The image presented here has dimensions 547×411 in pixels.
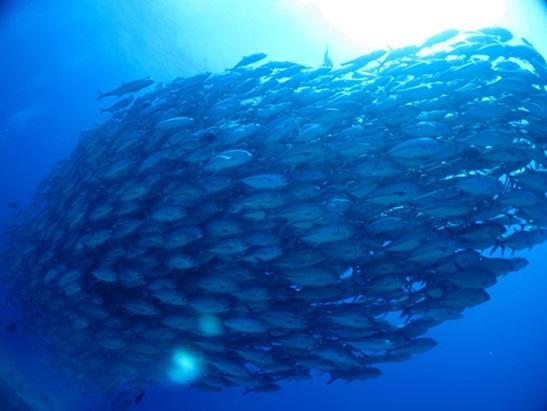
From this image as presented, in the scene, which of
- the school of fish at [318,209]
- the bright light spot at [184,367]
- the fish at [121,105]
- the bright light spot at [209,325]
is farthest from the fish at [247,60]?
the bright light spot at [184,367]

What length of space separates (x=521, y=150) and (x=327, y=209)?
96.4 inches

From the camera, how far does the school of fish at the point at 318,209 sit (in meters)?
5.05

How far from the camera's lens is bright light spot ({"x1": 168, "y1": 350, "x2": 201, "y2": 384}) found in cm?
662

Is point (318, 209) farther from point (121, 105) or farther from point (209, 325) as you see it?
point (121, 105)

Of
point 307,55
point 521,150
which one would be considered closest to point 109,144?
point 521,150

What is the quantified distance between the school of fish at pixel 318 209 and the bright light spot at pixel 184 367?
11 centimetres

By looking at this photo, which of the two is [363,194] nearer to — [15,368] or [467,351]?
[15,368]

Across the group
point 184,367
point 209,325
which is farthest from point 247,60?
point 184,367

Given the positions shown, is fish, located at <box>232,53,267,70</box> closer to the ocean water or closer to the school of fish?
the school of fish

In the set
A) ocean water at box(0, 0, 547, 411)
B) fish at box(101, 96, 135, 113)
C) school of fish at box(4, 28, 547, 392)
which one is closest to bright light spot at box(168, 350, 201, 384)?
school of fish at box(4, 28, 547, 392)

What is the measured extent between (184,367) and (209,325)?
1.47 metres

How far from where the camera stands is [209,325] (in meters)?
5.86

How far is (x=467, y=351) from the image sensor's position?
130 feet

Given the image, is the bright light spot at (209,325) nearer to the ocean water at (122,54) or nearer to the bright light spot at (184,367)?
the bright light spot at (184,367)
